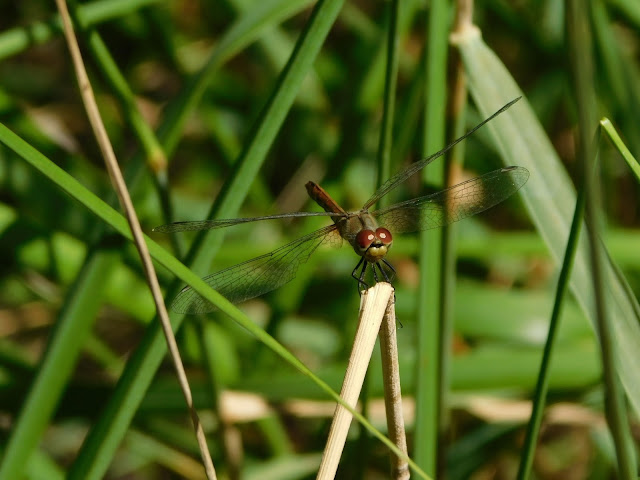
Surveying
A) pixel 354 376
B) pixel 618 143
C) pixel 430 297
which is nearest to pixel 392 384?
pixel 354 376

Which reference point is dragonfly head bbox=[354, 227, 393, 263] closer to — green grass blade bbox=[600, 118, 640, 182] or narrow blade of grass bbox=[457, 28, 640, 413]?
narrow blade of grass bbox=[457, 28, 640, 413]

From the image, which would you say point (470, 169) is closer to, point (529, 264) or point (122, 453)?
point (529, 264)

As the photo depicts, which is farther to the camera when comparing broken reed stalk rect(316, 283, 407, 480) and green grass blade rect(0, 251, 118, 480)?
green grass blade rect(0, 251, 118, 480)

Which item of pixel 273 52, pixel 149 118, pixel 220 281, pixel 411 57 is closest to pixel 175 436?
pixel 220 281

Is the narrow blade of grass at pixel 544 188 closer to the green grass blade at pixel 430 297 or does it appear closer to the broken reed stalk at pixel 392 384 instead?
the green grass blade at pixel 430 297

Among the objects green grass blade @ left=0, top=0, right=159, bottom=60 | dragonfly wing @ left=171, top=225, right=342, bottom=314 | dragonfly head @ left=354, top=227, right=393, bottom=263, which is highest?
green grass blade @ left=0, top=0, right=159, bottom=60

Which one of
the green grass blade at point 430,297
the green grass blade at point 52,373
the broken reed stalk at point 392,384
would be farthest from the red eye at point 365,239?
the green grass blade at point 52,373

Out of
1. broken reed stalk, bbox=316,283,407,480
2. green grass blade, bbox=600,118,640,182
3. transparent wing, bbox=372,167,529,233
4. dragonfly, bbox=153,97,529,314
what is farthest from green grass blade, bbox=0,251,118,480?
green grass blade, bbox=600,118,640,182
